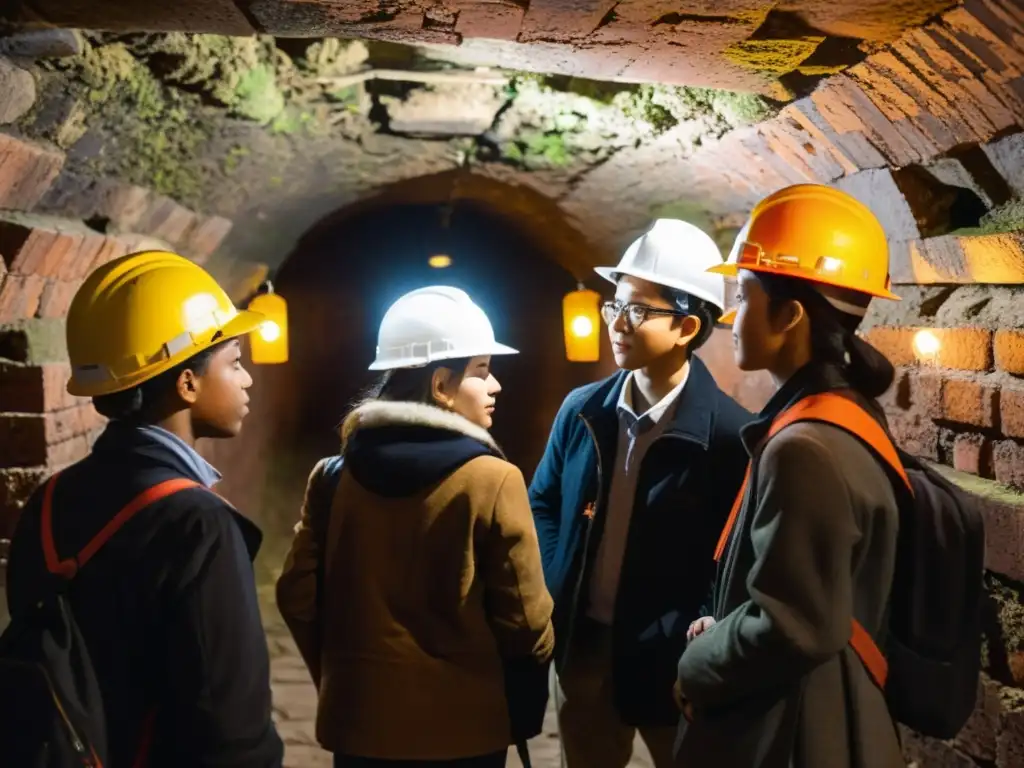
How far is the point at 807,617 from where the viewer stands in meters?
1.45

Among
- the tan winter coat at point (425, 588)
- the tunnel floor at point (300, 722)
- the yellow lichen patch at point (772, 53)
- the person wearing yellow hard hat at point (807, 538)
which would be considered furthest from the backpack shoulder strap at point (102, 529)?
the tunnel floor at point (300, 722)

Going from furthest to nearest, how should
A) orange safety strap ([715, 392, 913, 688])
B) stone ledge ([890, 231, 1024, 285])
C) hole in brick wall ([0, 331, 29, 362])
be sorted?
hole in brick wall ([0, 331, 29, 362])
stone ledge ([890, 231, 1024, 285])
orange safety strap ([715, 392, 913, 688])

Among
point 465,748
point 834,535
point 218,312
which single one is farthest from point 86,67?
point 834,535

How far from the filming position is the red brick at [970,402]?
197 cm

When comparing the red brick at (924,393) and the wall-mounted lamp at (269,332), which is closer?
the red brick at (924,393)

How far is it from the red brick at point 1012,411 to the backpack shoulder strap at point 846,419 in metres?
0.47

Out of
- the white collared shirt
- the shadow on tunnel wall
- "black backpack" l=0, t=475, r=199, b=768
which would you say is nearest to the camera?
"black backpack" l=0, t=475, r=199, b=768

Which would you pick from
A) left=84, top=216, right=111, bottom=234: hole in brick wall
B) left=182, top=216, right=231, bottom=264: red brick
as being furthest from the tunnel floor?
left=84, top=216, right=111, bottom=234: hole in brick wall

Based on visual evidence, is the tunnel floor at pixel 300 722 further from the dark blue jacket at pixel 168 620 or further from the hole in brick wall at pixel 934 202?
the hole in brick wall at pixel 934 202

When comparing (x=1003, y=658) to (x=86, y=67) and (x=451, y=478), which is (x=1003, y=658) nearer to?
(x=451, y=478)

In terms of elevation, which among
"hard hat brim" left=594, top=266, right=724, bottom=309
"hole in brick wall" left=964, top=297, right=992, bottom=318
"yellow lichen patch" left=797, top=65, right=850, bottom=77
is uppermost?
"yellow lichen patch" left=797, top=65, right=850, bottom=77

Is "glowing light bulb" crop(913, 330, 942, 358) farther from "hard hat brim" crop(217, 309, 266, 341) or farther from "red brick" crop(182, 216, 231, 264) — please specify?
"red brick" crop(182, 216, 231, 264)

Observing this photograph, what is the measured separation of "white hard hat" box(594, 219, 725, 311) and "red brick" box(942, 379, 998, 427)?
66cm

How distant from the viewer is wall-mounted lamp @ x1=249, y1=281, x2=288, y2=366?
4.78 meters
